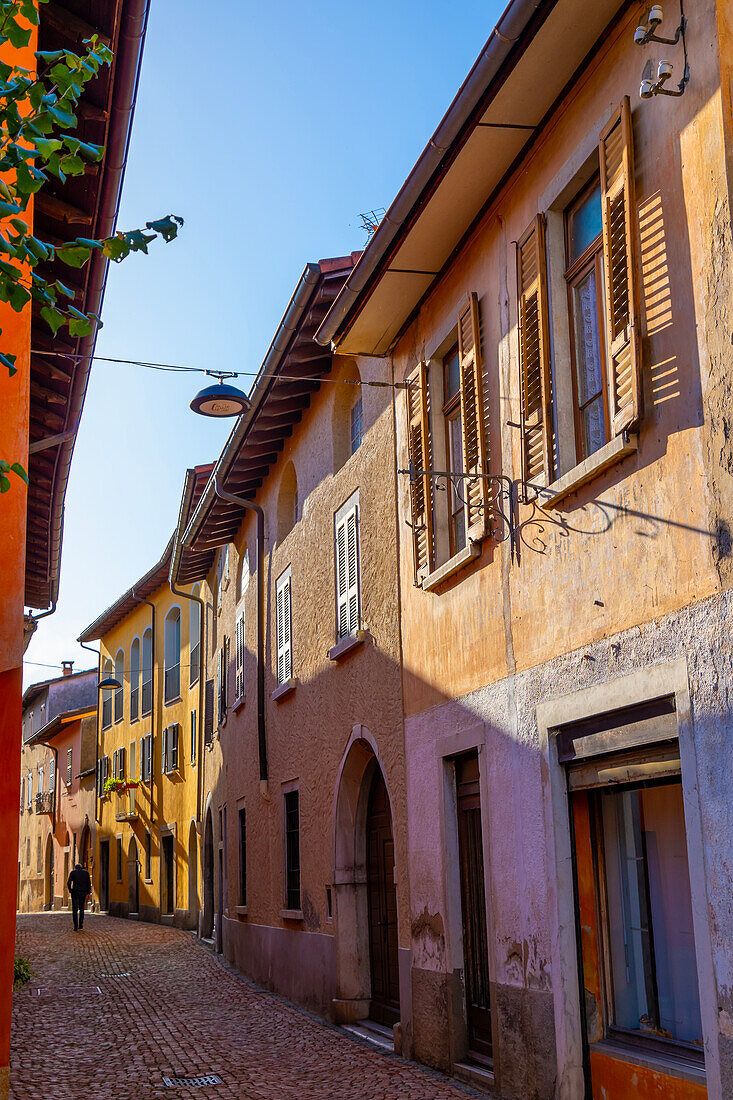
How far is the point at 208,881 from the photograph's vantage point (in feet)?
78.0

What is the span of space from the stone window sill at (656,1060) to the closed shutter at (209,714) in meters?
16.5

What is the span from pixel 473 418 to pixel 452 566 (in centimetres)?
113

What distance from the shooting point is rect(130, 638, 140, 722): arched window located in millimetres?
32188

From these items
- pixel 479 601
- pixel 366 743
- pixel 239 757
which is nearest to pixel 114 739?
pixel 239 757

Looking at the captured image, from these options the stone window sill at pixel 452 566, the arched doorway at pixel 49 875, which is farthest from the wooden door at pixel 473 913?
the arched doorway at pixel 49 875

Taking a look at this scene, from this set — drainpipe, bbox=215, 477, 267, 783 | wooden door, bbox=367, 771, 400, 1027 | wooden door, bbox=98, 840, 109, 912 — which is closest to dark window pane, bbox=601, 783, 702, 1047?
wooden door, bbox=367, 771, 400, 1027

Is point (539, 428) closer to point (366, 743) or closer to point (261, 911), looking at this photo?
point (366, 743)

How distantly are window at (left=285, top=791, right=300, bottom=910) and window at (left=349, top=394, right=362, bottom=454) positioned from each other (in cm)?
452

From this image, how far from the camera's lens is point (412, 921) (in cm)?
1000

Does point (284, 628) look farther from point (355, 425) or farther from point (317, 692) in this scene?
point (355, 425)

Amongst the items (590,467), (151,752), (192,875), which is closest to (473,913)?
(590,467)

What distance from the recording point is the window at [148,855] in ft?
99.2

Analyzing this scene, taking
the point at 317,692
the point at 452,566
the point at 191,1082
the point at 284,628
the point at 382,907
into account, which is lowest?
the point at 191,1082

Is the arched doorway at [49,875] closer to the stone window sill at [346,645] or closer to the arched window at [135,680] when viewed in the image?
the arched window at [135,680]
